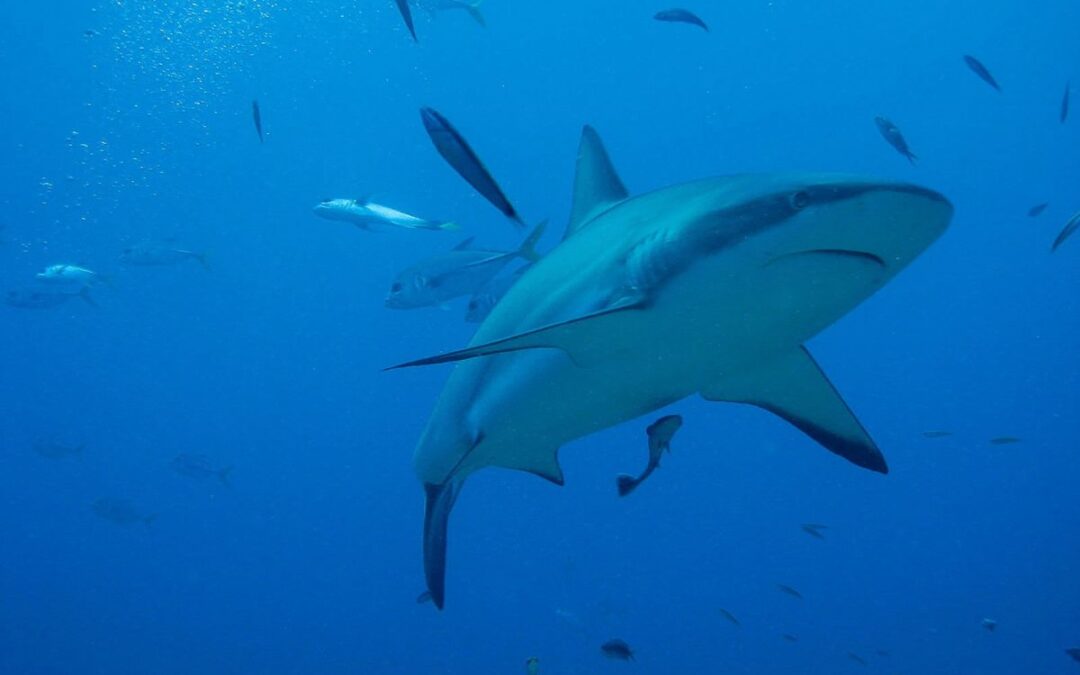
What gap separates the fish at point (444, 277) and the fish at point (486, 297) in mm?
46

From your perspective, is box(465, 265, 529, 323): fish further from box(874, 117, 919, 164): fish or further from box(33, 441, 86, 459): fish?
box(33, 441, 86, 459): fish

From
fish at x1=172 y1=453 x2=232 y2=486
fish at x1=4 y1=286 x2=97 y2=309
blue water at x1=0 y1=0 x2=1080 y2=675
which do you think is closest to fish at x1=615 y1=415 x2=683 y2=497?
fish at x1=172 y1=453 x2=232 y2=486

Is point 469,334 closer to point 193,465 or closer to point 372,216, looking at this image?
point 193,465

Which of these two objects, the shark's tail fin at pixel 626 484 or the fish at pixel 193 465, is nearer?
the shark's tail fin at pixel 626 484

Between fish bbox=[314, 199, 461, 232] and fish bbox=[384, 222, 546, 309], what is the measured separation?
0.29m

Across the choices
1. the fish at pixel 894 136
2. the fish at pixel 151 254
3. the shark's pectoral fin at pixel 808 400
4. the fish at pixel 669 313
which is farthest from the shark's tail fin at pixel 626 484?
the fish at pixel 151 254

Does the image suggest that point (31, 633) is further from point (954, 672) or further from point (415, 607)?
point (954, 672)

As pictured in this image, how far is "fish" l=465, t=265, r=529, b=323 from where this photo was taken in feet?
19.7

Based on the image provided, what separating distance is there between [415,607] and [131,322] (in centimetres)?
1984

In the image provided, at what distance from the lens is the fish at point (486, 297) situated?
6.01 meters

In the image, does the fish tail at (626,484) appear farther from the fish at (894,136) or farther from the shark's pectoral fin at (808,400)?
the fish at (894,136)

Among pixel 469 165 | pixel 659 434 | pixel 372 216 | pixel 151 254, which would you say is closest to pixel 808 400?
pixel 659 434

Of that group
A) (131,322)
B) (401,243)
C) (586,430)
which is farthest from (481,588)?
(586,430)

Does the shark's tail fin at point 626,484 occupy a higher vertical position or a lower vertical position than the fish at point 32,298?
higher
